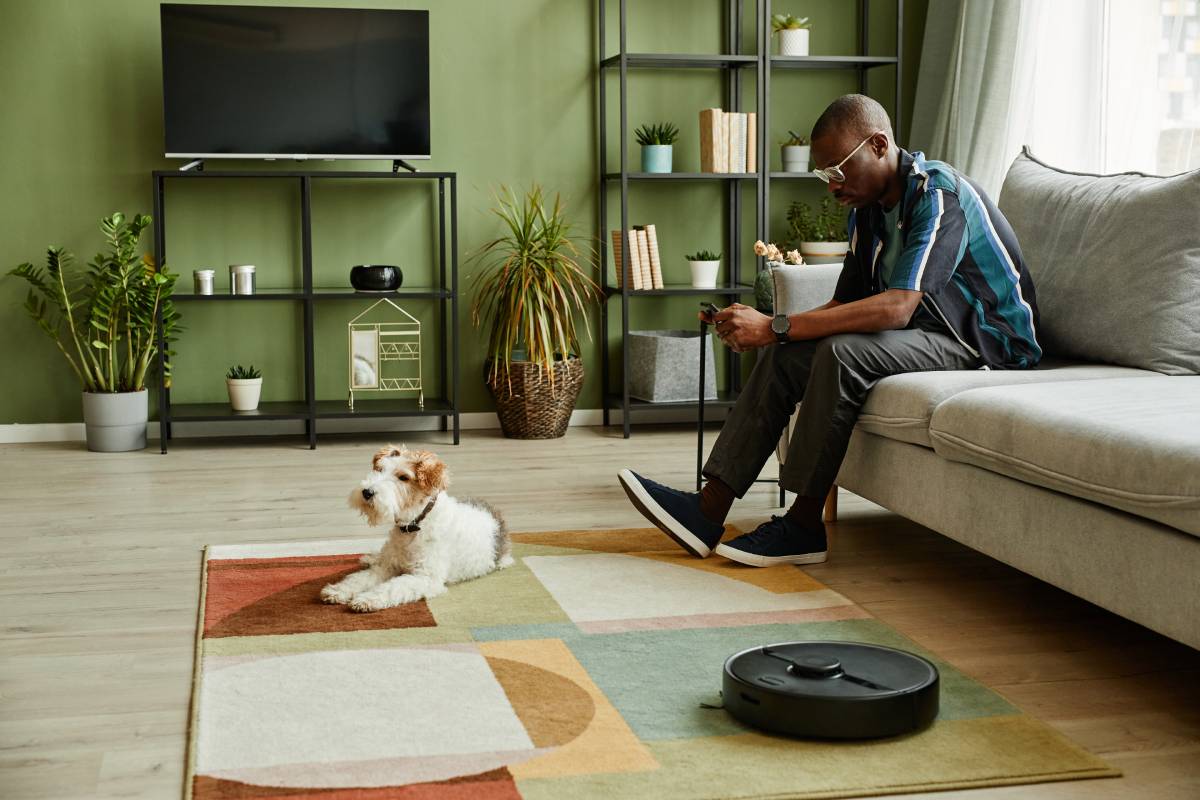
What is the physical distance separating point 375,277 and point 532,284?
1.87 feet

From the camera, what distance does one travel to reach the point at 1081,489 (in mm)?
2064

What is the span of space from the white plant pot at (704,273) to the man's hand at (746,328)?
2.08 metres

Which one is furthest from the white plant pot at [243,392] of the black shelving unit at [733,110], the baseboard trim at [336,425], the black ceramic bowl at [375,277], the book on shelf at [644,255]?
the book on shelf at [644,255]

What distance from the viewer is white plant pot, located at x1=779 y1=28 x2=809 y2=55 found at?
196 inches

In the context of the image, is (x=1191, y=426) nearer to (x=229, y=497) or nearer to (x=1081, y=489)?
(x=1081, y=489)

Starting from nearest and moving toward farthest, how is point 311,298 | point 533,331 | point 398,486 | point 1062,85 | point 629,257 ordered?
1. point 398,486
2. point 1062,85
3. point 311,298
4. point 533,331
5. point 629,257

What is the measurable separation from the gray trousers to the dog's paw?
33.2 inches

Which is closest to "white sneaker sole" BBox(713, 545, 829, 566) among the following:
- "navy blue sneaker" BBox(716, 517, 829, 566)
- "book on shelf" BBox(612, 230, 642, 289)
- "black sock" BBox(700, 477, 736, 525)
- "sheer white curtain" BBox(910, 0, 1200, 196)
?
"navy blue sneaker" BBox(716, 517, 829, 566)

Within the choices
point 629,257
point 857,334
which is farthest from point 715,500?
point 629,257

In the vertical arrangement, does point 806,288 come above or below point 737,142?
below

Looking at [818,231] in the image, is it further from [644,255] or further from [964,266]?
[964,266]

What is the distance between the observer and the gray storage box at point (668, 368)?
4.86 meters

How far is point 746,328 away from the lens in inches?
114

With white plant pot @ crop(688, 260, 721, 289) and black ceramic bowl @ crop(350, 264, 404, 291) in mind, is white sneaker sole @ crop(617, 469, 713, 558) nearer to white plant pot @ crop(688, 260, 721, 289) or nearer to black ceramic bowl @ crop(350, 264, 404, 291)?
black ceramic bowl @ crop(350, 264, 404, 291)
